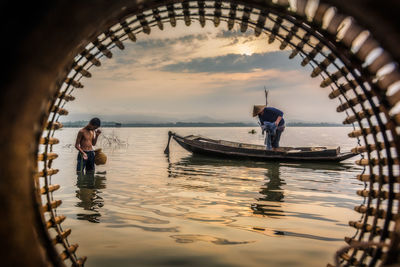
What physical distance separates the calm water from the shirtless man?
1.98 ft

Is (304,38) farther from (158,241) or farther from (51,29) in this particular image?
(158,241)

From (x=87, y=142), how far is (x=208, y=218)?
5770 millimetres

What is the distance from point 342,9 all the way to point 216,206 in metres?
5.60

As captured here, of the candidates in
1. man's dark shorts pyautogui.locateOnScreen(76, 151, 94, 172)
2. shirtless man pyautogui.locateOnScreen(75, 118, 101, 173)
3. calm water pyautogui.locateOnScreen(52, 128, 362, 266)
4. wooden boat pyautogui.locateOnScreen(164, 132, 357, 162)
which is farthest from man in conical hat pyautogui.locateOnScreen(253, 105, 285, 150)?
man's dark shorts pyautogui.locateOnScreen(76, 151, 94, 172)

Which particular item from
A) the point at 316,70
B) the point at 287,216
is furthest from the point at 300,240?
the point at 316,70

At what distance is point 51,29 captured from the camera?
60.8 inches

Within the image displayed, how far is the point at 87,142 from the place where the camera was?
30.7 ft

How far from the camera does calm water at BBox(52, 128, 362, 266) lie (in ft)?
12.8

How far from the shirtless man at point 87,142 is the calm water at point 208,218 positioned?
1.98 ft

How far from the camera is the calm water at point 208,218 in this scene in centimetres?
392

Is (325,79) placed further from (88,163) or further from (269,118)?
(269,118)

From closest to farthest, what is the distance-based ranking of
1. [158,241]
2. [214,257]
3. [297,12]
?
[297,12], [214,257], [158,241]

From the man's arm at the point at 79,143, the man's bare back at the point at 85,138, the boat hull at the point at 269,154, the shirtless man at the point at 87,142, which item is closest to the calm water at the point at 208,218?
the shirtless man at the point at 87,142

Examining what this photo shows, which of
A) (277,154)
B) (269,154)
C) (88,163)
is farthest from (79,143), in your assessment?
(277,154)
